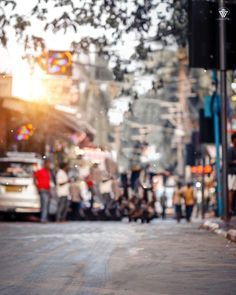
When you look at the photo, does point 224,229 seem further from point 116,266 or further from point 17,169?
point 17,169

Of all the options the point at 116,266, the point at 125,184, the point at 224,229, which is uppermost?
the point at 125,184

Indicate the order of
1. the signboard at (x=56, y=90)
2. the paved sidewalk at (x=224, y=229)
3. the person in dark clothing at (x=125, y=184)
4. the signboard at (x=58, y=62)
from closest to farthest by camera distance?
the paved sidewalk at (x=224, y=229), the signboard at (x=58, y=62), the person in dark clothing at (x=125, y=184), the signboard at (x=56, y=90)

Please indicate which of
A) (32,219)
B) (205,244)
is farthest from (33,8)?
(205,244)

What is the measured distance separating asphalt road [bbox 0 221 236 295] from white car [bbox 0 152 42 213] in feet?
29.1

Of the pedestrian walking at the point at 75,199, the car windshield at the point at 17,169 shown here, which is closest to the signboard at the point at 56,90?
the pedestrian walking at the point at 75,199

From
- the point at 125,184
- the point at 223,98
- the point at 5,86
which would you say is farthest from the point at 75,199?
the point at 5,86

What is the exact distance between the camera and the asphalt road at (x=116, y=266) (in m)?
6.99

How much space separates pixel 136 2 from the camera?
64.0 feet

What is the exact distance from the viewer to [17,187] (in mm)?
22703

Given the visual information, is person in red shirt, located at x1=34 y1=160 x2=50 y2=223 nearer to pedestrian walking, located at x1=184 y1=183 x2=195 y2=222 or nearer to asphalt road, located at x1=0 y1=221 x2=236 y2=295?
pedestrian walking, located at x1=184 y1=183 x2=195 y2=222

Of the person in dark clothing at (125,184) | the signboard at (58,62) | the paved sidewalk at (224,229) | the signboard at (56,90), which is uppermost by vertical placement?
the signboard at (56,90)

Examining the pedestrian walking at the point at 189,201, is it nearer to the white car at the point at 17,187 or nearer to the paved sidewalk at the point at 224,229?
the white car at the point at 17,187

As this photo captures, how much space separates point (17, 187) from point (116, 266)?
1412cm

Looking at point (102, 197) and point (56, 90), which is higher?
point (56, 90)
